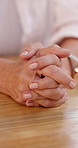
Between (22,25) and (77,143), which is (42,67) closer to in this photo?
(77,143)

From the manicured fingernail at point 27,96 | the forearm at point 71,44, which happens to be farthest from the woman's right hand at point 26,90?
the forearm at point 71,44

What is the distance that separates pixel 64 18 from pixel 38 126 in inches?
24.8

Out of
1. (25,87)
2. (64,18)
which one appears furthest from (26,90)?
(64,18)

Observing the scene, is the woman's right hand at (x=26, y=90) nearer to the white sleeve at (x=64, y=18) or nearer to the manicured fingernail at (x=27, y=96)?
the manicured fingernail at (x=27, y=96)

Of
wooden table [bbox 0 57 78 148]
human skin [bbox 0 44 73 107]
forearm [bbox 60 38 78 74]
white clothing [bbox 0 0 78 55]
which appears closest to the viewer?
wooden table [bbox 0 57 78 148]

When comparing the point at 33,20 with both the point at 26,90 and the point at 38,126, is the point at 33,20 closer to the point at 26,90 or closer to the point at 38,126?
the point at 26,90

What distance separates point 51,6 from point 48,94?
56cm

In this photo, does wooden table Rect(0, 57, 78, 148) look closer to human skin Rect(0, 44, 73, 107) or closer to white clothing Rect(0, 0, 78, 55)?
human skin Rect(0, 44, 73, 107)

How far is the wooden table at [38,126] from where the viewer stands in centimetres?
61

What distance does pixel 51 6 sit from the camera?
1214 millimetres

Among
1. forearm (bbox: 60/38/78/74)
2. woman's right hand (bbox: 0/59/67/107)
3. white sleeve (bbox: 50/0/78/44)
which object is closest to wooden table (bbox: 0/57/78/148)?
woman's right hand (bbox: 0/59/67/107)

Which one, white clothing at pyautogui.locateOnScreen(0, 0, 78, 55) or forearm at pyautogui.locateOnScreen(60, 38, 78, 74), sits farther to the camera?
white clothing at pyautogui.locateOnScreen(0, 0, 78, 55)

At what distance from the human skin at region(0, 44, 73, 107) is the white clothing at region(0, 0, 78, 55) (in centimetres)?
38

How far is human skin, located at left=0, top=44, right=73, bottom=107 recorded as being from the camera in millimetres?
762
